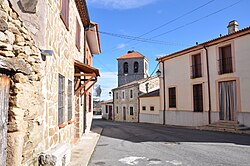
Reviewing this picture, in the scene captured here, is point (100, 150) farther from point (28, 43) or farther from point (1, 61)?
point (1, 61)

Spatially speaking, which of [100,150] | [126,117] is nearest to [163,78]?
[126,117]

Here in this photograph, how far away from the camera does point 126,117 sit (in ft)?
102

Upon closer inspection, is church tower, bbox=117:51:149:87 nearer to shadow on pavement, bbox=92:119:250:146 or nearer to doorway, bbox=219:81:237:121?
doorway, bbox=219:81:237:121

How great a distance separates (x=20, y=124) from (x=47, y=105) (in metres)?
1.24

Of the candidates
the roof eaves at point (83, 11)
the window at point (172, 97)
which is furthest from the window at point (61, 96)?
the window at point (172, 97)

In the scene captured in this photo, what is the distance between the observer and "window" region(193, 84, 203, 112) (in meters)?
17.0

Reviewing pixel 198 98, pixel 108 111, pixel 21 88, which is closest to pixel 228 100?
pixel 198 98

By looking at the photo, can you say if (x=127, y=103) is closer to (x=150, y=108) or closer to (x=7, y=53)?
(x=150, y=108)

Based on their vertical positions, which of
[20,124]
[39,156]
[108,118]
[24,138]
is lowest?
[108,118]

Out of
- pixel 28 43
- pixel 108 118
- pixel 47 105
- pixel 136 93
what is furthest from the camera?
pixel 108 118

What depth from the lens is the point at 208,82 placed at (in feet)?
53.6

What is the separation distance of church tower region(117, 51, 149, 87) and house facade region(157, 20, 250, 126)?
64.0 feet

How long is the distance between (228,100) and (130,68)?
27350 millimetres

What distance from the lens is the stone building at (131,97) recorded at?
92.5 ft
